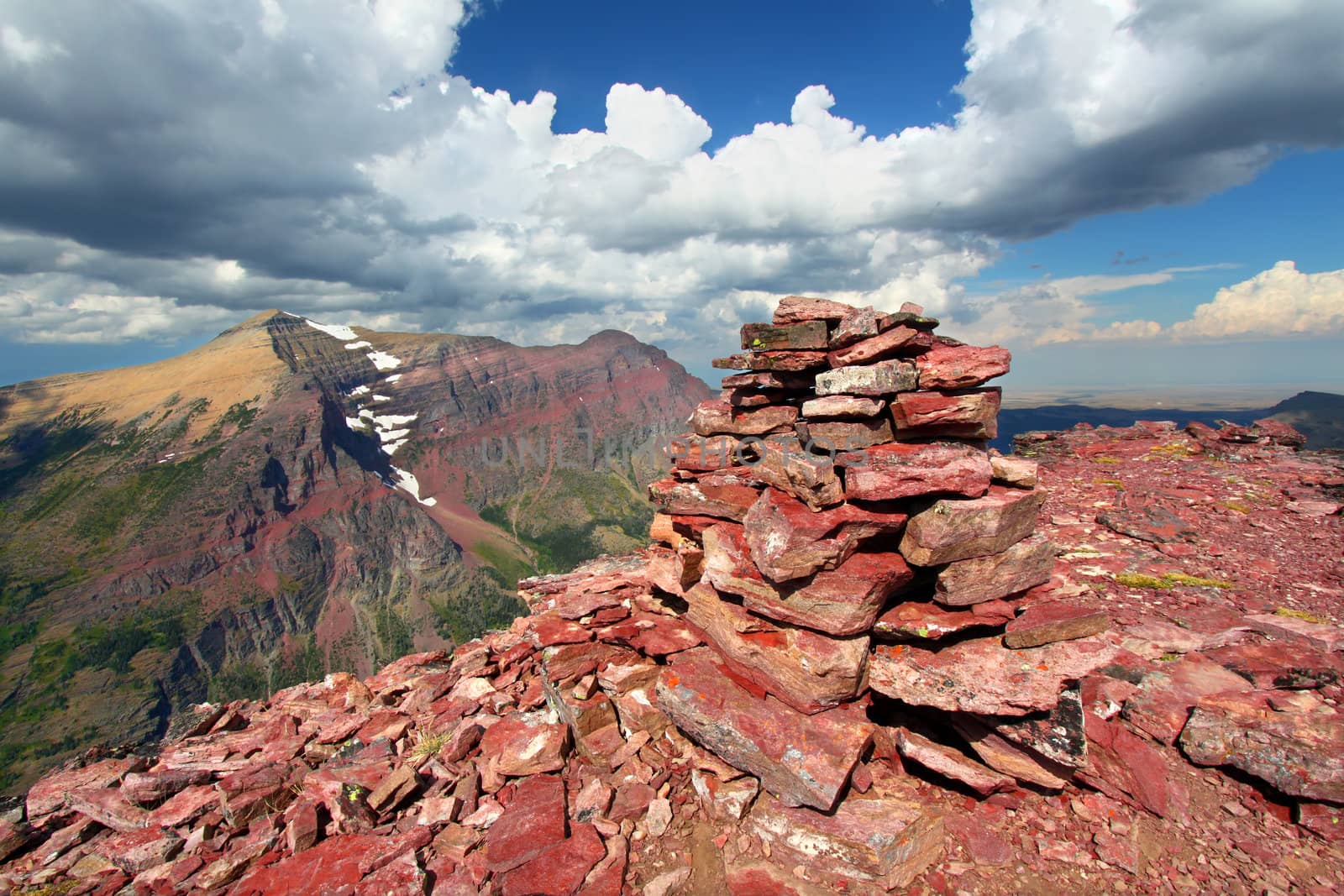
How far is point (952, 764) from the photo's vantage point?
9.27 metres

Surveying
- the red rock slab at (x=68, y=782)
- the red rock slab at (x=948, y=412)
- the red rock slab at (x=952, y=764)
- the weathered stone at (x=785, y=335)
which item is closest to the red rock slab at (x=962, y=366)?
the red rock slab at (x=948, y=412)

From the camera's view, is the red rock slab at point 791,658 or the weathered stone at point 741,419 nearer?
the red rock slab at point 791,658

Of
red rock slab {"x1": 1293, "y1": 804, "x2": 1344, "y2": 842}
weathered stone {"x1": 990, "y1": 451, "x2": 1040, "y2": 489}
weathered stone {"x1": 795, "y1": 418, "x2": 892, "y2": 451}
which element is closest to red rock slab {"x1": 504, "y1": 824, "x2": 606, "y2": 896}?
weathered stone {"x1": 795, "y1": 418, "x2": 892, "y2": 451}

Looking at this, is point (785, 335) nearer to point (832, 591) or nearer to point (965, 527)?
point (965, 527)

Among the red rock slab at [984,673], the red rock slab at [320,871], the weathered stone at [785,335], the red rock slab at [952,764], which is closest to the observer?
the red rock slab at [320,871]

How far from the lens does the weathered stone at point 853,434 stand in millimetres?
10938

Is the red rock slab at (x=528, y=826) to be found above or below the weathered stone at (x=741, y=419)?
below

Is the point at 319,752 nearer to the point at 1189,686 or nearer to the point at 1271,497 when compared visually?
the point at 1189,686

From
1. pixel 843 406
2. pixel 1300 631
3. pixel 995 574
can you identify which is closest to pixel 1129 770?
pixel 995 574

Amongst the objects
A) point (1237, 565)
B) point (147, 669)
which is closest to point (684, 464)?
point (1237, 565)

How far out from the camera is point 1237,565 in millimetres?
14203

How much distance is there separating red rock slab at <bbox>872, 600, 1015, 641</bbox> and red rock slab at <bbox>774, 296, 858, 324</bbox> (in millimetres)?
6009

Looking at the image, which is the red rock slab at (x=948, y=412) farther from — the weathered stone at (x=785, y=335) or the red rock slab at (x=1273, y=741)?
the red rock slab at (x=1273, y=741)

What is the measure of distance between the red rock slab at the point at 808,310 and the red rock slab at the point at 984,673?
6.70 meters
